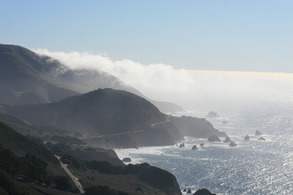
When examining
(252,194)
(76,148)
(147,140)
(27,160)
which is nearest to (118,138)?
(147,140)

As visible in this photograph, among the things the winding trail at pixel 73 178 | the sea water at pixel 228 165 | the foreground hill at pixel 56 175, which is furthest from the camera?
the sea water at pixel 228 165

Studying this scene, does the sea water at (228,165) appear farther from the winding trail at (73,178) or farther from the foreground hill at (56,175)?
the winding trail at (73,178)

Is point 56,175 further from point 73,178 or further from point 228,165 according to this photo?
point 228,165

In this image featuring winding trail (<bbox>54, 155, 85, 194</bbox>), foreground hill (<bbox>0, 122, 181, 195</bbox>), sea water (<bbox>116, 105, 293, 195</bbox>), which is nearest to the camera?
foreground hill (<bbox>0, 122, 181, 195</bbox>)

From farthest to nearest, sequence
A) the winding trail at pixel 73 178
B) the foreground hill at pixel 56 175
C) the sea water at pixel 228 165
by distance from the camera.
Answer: the sea water at pixel 228 165 < the winding trail at pixel 73 178 < the foreground hill at pixel 56 175

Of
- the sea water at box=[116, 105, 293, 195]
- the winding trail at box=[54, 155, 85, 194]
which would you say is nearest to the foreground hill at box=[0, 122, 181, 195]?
the winding trail at box=[54, 155, 85, 194]

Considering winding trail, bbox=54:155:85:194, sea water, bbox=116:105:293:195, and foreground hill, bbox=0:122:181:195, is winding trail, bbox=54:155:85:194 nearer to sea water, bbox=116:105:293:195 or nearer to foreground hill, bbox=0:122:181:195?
foreground hill, bbox=0:122:181:195

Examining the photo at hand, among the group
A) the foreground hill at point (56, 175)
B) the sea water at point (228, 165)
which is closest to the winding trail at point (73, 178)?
the foreground hill at point (56, 175)

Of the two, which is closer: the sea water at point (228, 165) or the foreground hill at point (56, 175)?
the foreground hill at point (56, 175)

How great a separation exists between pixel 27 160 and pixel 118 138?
104411 millimetres

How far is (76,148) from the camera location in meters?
159

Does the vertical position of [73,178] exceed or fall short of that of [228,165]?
it exceeds it

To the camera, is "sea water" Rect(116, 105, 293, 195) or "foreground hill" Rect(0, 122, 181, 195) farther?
"sea water" Rect(116, 105, 293, 195)

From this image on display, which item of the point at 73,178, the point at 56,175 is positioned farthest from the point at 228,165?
the point at 56,175
